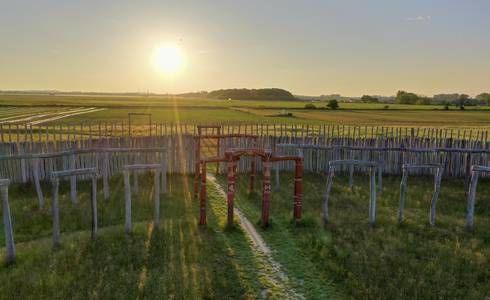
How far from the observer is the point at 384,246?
281 inches

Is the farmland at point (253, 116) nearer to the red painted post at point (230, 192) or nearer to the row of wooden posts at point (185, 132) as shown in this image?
the row of wooden posts at point (185, 132)

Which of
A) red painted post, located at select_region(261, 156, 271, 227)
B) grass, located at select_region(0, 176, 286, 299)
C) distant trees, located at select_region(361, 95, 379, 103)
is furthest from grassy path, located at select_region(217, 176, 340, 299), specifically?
distant trees, located at select_region(361, 95, 379, 103)

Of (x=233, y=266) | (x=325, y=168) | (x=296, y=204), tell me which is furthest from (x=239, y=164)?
(x=233, y=266)

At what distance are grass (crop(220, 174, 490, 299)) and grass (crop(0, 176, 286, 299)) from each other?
0.97 meters

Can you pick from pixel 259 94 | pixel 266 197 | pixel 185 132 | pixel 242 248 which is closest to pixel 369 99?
pixel 259 94

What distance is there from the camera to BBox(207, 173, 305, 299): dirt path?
5.59m

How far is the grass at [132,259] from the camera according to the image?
540 centimetres

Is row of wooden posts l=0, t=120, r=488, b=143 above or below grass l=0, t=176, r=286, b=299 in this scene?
above

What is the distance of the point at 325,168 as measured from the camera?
14406mm

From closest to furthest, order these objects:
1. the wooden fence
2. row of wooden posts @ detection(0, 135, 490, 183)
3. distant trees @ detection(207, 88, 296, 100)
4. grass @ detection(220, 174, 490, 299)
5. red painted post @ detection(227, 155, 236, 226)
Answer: grass @ detection(220, 174, 490, 299), red painted post @ detection(227, 155, 236, 226), the wooden fence, row of wooden posts @ detection(0, 135, 490, 183), distant trees @ detection(207, 88, 296, 100)

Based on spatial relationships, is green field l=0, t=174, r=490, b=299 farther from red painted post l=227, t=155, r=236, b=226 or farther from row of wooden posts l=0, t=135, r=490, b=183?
row of wooden posts l=0, t=135, r=490, b=183

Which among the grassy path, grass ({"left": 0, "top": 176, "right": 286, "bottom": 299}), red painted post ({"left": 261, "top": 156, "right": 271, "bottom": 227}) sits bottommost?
the grassy path

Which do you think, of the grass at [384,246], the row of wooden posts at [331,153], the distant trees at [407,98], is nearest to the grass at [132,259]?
the grass at [384,246]

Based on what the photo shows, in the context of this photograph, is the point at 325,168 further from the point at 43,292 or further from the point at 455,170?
the point at 43,292
